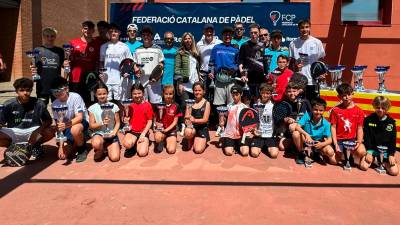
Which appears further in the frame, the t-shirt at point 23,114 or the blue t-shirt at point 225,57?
the blue t-shirt at point 225,57

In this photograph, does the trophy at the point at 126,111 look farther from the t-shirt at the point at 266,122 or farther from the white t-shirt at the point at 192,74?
the t-shirt at the point at 266,122

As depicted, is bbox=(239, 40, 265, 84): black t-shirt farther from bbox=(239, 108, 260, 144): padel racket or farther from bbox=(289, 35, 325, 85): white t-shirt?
bbox=(239, 108, 260, 144): padel racket

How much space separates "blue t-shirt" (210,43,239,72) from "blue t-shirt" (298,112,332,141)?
1918 mm

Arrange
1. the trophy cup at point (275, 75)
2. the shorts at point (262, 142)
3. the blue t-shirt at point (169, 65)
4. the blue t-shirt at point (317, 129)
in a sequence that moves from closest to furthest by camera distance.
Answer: the blue t-shirt at point (317, 129) < the shorts at point (262, 142) < the trophy cup at point (275, 75) < the blue t-shirt at point (169, 65)

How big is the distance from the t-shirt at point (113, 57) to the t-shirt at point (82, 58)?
21 cm

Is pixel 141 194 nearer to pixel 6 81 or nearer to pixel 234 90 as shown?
pixel 234 90

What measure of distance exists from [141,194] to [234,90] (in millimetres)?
2551

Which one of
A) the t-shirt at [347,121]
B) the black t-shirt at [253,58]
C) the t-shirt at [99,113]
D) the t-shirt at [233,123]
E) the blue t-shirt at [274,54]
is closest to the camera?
the t-shirt at [347,121]

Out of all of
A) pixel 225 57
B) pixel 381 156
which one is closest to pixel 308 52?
pixel 225 57

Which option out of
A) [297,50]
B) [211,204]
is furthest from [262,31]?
[211,204]

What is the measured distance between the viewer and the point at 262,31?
24.2 ft

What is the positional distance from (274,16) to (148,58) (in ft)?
13.4

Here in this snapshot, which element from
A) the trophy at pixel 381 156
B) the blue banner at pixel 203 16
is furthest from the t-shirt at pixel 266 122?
the blue banner at pixel 203 16

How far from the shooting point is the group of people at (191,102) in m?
5.41
